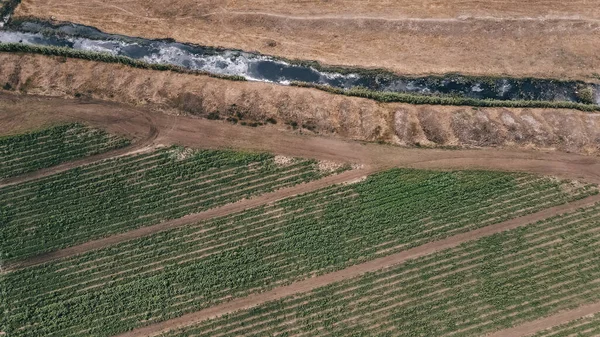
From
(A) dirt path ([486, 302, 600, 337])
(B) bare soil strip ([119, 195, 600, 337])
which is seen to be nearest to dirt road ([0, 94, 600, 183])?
(B) bare soil strip ([119, 195, 600, 337])

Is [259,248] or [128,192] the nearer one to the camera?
[259,248]

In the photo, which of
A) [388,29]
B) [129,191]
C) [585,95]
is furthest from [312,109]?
[585,95]

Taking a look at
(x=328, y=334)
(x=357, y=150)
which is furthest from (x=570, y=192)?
(x=328, y=334)

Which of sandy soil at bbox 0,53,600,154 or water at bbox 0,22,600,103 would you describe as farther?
water at bbox 0,22,600,103

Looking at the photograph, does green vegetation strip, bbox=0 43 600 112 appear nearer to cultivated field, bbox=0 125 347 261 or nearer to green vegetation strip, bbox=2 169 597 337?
green vegetation strip, bbox=2 169 597 337

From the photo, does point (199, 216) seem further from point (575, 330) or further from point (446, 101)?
point (575, 330)

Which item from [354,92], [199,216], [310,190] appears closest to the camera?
[199,216]
